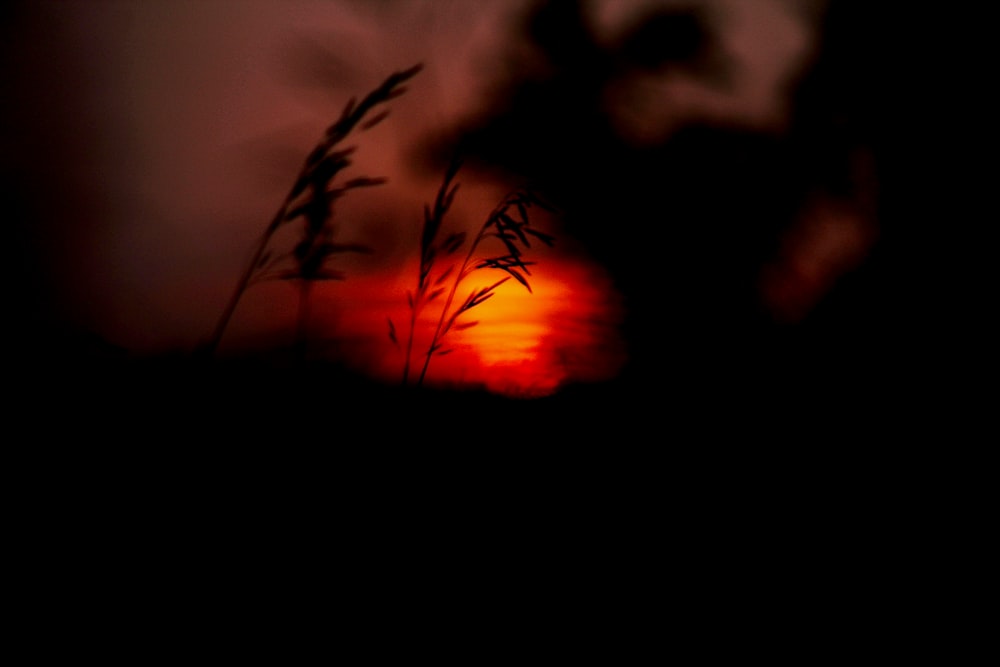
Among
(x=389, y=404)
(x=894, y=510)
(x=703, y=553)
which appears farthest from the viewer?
(x=389, y=404)

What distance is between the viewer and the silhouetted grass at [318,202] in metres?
1.40

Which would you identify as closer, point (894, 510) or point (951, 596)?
point (951, 596)

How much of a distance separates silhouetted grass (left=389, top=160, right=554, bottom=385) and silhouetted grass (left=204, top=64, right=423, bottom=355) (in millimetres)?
161

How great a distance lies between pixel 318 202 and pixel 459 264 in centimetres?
44

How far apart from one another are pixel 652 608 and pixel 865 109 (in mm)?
1865

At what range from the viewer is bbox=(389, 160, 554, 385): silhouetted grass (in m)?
1.63

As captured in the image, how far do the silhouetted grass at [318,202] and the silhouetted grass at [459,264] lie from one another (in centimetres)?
16

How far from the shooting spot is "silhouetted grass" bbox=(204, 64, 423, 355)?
140 cm

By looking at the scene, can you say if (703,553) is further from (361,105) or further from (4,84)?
(4,84)

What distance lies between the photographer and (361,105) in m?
1.40

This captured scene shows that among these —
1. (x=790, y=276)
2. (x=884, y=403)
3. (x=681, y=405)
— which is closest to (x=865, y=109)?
(x=790, y=276)

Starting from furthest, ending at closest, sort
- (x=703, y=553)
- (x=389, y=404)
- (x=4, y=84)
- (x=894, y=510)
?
1. (x=4, y=84)
2. (x=389, y=404)
3. (x=894, y=510)
4. (x=703, y=553)

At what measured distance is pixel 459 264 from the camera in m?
1.81

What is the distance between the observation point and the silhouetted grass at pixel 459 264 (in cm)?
163
